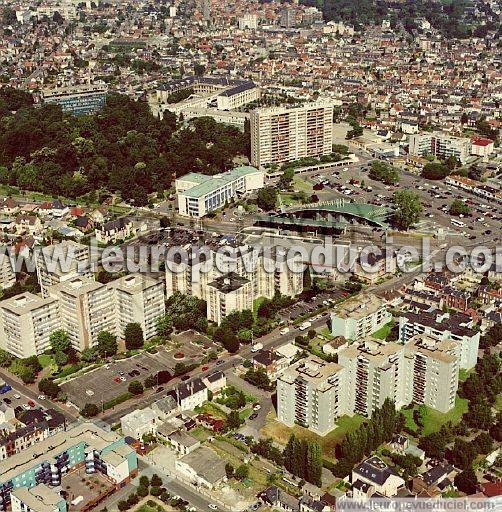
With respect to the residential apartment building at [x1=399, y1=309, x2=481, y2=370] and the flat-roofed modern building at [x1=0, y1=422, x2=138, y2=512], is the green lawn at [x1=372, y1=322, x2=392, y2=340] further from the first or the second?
the flat-roofed modern building at [x1=0, y1=422, x2=138, y2=512]

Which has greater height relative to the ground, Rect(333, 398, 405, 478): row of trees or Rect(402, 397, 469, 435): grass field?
Rect(333, 398, 405, 478): row of trees

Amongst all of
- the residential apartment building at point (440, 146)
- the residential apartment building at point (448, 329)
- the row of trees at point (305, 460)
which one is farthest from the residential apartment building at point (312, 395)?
the residential apartment building at point (440, 146)

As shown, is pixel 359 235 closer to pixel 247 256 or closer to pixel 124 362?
pixel 247 256

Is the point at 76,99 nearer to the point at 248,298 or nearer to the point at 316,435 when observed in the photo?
the point at 248,298

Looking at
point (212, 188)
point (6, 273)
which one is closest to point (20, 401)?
point (6, 273)

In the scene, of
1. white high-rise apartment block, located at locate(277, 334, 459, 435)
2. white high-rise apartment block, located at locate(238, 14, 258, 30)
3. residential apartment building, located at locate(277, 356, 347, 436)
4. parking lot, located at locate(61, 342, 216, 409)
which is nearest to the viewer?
residential apartment building, located at locate(277, 356, 347, 436)

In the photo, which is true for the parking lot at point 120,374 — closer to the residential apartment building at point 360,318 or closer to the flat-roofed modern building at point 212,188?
the residential apartment building at point 360,318

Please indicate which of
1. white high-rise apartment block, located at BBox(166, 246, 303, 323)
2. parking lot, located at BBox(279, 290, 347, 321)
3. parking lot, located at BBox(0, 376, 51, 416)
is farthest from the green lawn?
parking lot, located at BBox(0, 376, 51, 416)
